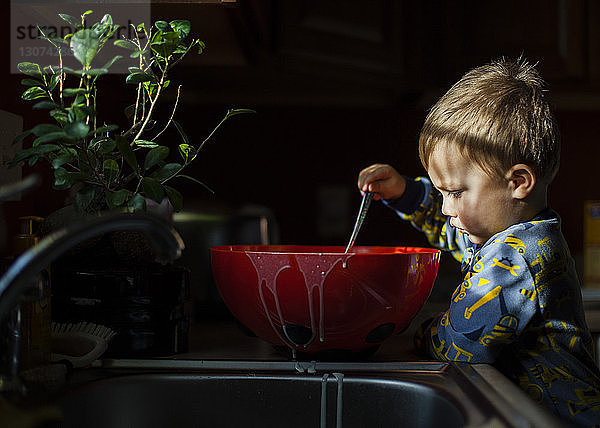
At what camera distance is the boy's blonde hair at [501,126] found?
3.01 ft

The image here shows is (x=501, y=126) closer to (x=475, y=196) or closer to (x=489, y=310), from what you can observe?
(x=475, y=196)

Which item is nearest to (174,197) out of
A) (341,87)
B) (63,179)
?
(63,179)

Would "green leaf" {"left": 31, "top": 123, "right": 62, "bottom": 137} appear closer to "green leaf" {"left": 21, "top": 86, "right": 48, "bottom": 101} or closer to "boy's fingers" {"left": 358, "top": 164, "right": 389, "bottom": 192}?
"green leaf" {"left": 21, "top": 86, "right": 48, "bottom": 101}

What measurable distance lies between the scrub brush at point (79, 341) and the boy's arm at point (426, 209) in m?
0.68

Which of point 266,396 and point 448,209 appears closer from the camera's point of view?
point 266,396

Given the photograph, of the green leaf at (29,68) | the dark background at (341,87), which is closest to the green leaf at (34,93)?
the green leaf at (29,68)

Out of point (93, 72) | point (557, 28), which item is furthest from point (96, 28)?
point (557, 28)

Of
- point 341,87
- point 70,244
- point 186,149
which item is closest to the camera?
point 70,244

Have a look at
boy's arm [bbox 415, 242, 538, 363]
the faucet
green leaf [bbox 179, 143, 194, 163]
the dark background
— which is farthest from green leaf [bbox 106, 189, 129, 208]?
the dark background

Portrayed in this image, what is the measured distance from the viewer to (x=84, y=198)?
0.74 m

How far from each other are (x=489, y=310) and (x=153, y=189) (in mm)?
441

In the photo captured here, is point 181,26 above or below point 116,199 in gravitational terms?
above

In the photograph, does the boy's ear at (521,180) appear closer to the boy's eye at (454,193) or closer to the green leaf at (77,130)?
the boy's eye at (454,193)

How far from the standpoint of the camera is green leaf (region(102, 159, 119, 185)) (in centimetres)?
75
